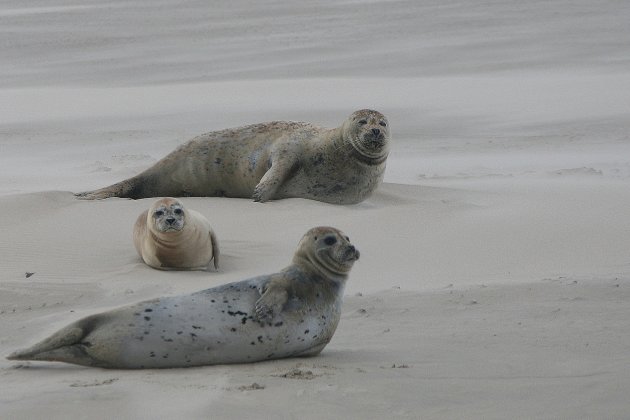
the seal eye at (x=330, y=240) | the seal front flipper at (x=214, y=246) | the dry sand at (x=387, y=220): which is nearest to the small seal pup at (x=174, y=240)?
the seal front flipper at (x=214, y=246)

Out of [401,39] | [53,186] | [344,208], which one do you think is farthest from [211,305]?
[401,39]

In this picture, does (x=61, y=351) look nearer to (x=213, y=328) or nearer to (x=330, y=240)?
(x=213, y=328)

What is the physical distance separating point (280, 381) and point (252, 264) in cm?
276

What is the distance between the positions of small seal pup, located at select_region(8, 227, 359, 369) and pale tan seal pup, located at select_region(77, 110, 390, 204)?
3908 millimetres

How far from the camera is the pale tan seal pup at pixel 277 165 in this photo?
872 cm

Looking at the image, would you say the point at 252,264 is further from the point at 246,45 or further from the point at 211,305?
the point at 246,45

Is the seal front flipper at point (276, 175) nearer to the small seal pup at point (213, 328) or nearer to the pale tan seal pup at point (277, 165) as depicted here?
the pale tan seal pup at point (277, 165)

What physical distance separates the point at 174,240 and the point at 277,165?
86.3 inches

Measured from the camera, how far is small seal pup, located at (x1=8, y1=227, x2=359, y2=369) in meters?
4.33

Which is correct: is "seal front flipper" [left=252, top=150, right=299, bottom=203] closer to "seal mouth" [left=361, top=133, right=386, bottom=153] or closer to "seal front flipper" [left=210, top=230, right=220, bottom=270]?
"seal mouth" [left=361, top=133, right=386, bottom=153]

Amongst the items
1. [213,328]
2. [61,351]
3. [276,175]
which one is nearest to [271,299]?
[213,328]

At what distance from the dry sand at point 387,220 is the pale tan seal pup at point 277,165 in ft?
0.70

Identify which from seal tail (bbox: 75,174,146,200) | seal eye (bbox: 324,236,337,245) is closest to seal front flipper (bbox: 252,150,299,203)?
seal tail (bbox: 75,174,146,200)

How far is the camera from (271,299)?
4496 mm
